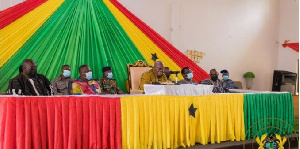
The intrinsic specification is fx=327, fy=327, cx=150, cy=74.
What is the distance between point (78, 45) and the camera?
5477 mm

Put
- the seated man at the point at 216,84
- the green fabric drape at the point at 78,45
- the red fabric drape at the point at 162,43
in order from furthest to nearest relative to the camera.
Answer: the red fabric drape at the point at 162,43, the seated man at the point at 216,84, the green fabric drape at the point at 78,45

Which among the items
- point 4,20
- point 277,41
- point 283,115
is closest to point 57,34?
point 4,20

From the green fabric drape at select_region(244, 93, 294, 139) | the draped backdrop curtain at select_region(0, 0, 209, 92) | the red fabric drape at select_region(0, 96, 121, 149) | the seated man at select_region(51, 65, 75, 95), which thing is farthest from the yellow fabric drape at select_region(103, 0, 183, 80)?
the red fabric drape at select_region(0, 96, 121, 149)

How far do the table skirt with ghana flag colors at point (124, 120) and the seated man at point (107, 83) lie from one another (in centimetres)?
198

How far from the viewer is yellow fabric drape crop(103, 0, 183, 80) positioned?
19.8 ft

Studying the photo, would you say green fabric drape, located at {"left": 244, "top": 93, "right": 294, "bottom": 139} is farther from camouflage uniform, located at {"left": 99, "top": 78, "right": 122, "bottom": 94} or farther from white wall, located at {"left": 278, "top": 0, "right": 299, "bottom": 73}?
white wall, located at {"left": 278, "top": 0, "right": 299, "bottom": 73}

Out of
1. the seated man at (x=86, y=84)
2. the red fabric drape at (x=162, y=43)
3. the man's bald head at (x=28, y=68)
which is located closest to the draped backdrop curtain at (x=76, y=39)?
the red fabric drape at (x=162, y=43)

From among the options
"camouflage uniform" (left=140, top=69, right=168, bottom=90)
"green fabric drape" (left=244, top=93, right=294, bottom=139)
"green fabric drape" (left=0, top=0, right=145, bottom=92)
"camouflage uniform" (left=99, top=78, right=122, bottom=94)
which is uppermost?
"green fabric drape" (left=0, top=0, right=145, bottom=92)

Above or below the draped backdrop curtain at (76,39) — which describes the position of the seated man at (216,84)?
below

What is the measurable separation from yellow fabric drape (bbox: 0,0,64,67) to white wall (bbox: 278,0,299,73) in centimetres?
717

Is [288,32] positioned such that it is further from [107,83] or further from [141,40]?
[107,83]

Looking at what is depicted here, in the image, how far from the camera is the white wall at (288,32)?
9.71m

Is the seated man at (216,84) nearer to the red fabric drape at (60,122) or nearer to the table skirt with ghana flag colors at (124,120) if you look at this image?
the table skirt with ghana flag colors at (124,120)

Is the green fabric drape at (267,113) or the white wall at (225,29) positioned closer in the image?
the green fabric drape at (267,113)
